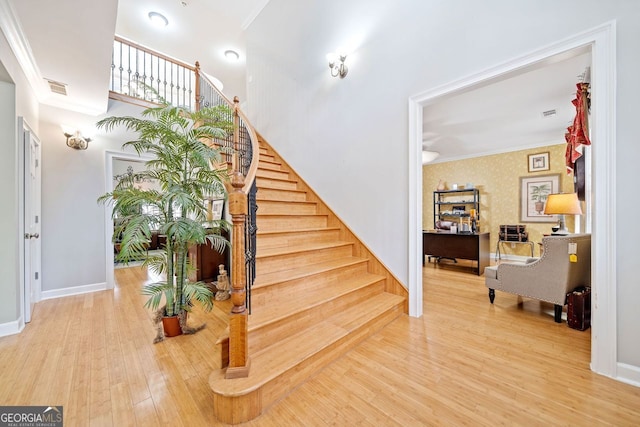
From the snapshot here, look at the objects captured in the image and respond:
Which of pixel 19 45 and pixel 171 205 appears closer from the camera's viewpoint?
pixel 171 205

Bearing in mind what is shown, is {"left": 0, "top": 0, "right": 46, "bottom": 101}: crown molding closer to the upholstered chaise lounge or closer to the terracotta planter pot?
the terracotta planter pot

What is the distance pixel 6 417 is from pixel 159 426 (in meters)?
0.93

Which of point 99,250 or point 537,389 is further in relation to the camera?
point 99,250

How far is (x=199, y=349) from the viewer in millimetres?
2127

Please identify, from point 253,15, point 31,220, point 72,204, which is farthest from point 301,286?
point 253,15

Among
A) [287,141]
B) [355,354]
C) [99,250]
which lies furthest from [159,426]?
[287,141]

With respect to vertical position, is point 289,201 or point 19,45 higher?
point 19,45

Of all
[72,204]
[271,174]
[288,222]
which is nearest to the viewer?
[288,222]

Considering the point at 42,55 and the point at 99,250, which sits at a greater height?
the point at 42,55

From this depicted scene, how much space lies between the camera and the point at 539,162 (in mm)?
5648

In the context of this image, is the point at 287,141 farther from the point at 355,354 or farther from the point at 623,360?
the point at 623,360

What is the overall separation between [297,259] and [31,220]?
3.30m

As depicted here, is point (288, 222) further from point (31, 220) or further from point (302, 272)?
point (31, 220)

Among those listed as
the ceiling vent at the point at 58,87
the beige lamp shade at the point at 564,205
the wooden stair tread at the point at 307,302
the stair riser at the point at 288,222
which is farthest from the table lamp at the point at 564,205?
the ceiling vent at the point at 58,87
